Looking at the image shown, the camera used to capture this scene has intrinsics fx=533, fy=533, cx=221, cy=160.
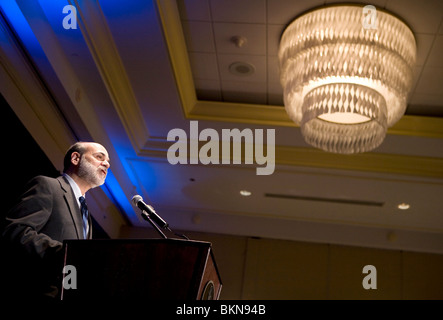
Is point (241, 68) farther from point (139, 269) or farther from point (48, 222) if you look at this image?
point (139, 269)

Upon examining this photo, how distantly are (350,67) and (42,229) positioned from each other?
89.4 inches

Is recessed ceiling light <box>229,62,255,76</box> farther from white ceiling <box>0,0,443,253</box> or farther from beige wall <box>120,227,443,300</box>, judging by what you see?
beige wall <box>120,227,443,300</box>

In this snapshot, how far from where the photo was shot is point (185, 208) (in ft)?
23.7

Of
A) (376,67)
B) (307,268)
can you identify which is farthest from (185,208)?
(376,67)

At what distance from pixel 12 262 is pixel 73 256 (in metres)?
0.34

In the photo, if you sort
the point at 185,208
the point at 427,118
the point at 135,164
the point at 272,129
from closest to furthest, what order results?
the point at 427,118, the point at 272,129, the point at 135,164, the point at 185,208

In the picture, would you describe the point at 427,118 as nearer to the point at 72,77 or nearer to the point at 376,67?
the point at 376,67

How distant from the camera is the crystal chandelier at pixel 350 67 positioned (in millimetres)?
3564

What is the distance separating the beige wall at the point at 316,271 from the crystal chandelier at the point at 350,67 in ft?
12.2

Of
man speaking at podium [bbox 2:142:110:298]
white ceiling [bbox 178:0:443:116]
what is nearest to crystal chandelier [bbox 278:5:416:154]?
white ceiling [bbox 178:0:443:116]

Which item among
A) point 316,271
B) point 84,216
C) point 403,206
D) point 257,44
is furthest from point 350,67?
point 316,271

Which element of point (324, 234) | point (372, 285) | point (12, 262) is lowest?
point (12, 262)

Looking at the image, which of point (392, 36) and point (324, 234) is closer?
point (392, 36)

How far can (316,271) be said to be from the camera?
24.0ft
